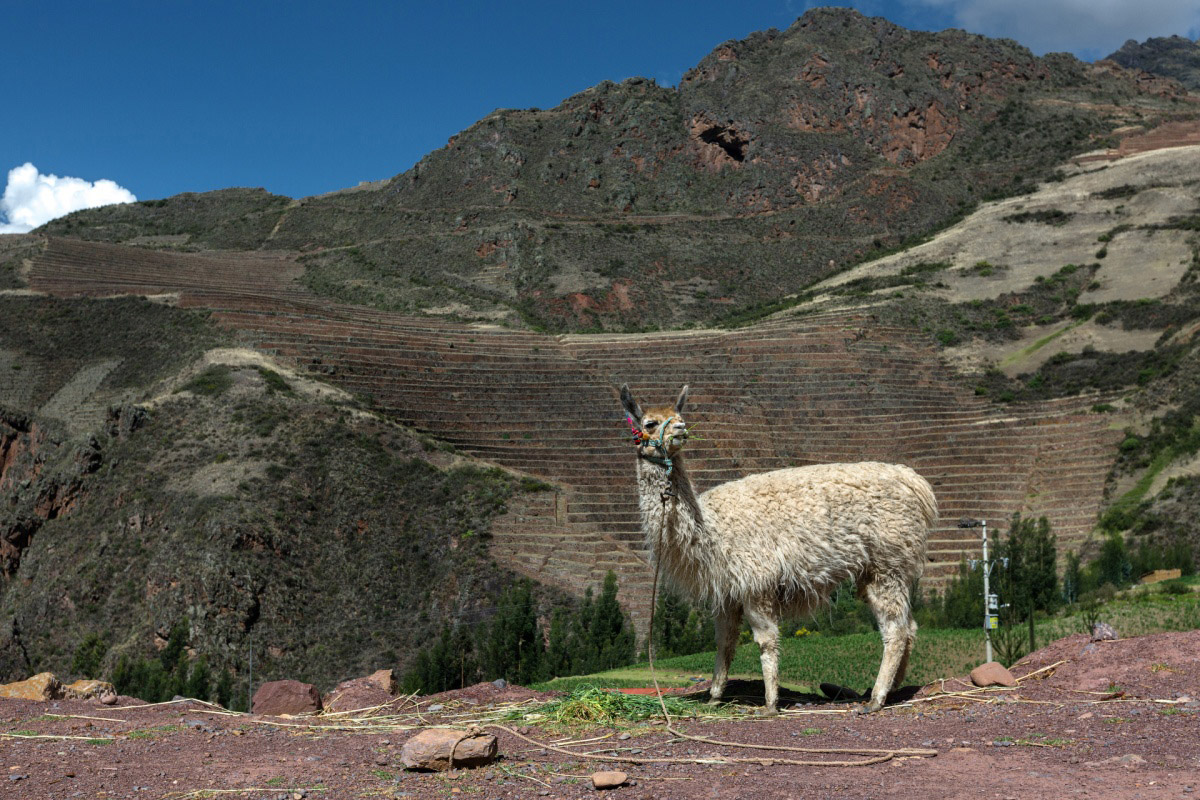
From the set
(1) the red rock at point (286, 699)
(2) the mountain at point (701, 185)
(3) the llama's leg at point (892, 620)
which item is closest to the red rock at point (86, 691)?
(1) the red rock at point (286, 699)

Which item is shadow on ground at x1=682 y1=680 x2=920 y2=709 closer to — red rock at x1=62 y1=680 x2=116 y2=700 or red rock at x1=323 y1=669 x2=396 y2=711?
red rock at x1=323 y1=669 x2=396 y2=711

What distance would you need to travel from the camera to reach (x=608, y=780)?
5.87m

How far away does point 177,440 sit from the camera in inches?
1496

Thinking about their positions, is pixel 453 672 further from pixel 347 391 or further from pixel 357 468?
pixel 347 391

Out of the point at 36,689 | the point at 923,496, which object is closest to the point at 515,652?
the point at 36,689

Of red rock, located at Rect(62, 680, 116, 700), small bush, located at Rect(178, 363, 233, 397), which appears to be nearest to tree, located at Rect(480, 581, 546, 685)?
red rock, located at Rect(62, 680, 116, 700)

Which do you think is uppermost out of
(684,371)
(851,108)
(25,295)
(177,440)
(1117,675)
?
(851,108)

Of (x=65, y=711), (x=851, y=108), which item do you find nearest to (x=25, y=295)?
(x=65, y=711)

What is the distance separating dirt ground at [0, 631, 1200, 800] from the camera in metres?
5.75

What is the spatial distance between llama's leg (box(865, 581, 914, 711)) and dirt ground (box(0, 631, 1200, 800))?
15.6 inches

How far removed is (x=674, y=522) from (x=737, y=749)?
2320 mm

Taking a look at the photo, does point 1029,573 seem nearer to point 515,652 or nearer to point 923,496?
point 515,652

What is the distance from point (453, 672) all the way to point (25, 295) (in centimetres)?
→ 5344

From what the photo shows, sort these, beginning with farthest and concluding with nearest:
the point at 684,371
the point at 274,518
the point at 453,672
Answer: the point at 684,371
the point at 274,518
the point at 453,672
